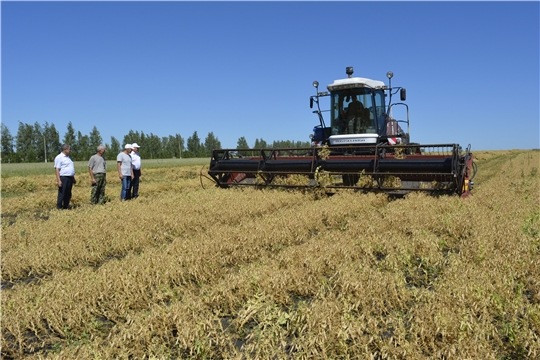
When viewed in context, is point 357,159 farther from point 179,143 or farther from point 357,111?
point 179,143

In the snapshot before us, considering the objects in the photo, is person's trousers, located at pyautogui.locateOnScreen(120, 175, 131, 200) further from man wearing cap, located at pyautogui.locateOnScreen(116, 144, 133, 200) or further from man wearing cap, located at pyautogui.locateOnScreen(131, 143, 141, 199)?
man wearing cap, located at pyautogui.locateOnScreen(131, 143, 141, 199)

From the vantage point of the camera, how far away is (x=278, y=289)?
372cm

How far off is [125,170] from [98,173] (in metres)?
0.60

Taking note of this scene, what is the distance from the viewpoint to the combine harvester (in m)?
9.03

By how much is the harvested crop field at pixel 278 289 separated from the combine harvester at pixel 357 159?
2.28 m

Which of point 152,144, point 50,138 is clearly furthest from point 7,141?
point 152,144

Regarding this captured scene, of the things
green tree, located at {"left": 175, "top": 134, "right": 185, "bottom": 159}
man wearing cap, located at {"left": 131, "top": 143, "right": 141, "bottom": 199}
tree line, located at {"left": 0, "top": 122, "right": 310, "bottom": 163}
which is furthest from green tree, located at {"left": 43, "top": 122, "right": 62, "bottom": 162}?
man wearing cap, located at {"left": 131, "top": 143, "right": 141, "bottom": 199}

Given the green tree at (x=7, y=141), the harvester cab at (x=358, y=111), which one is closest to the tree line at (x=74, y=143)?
the green tree at (x=7, y=141)

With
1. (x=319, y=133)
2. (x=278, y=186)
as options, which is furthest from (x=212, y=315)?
(x=319, y=133)

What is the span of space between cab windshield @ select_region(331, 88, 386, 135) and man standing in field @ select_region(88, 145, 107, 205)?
6.11m

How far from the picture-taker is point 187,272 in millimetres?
4391

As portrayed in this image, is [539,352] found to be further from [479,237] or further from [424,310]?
[479,237]

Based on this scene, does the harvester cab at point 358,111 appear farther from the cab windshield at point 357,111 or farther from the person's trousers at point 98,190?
the person's trousers at point 98,190

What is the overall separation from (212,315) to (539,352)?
2.14 meters
